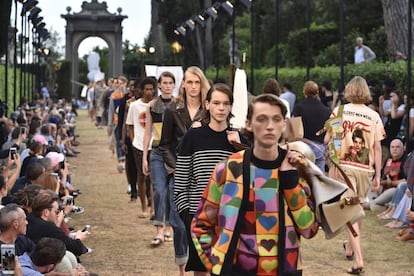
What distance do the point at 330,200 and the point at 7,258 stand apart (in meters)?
2.21

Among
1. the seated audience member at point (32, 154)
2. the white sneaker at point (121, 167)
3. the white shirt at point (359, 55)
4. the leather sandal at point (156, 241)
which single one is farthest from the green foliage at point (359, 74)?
the leather sandal at point (156, 241)

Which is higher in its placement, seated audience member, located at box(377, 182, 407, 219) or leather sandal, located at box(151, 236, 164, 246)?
seated audience member, located at box(377, 182, 407, 219)

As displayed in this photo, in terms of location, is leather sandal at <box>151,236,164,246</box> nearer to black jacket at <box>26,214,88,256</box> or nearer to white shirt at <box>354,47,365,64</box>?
black jacket at <box>26,214,88,256</box>

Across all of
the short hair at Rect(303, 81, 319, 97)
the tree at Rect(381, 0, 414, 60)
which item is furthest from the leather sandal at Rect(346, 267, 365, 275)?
the tree at Rect(381, 0, 414, 60)

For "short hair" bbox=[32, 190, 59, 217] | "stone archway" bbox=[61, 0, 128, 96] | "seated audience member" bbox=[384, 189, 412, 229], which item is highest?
"stone archway" bbox=[61, 0, 128, 96]

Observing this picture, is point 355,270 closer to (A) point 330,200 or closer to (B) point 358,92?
(B) point 358,92

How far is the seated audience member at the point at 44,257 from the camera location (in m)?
7.81

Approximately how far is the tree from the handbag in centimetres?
2103

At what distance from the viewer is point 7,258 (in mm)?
6645

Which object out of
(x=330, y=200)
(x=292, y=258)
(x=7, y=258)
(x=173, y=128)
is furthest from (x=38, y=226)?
(x=330, y=200)

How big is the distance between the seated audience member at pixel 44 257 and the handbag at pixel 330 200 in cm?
272

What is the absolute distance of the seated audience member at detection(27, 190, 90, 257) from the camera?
871 cm

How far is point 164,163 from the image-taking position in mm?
10508

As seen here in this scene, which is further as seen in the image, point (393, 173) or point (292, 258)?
point (393, 173)
